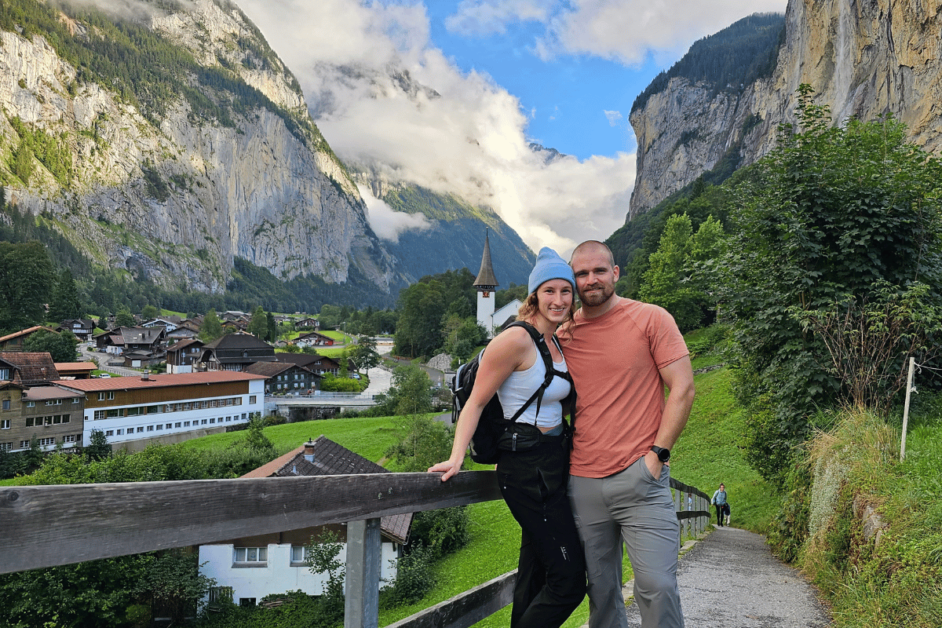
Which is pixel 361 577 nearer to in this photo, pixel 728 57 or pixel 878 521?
pixel 878 521

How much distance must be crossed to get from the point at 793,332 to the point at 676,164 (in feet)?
514

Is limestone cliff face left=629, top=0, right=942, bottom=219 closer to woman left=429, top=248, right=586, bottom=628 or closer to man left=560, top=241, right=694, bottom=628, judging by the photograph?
man left=560, top=241, right=694, bottom=628

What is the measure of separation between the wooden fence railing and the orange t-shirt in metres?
0.73

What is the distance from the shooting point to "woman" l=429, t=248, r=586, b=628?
2.63 metres

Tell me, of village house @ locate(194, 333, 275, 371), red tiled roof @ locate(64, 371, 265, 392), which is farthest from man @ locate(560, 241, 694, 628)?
village house @ locate(194, 333, 275, 371)

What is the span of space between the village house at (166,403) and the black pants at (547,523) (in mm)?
57261

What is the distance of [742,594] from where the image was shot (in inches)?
227

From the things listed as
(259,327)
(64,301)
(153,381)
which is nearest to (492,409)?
(153,381)

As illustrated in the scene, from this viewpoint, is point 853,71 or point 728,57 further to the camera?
point 728,57

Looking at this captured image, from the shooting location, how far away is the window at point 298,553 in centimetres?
2181

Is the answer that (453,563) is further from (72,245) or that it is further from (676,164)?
(72,245)

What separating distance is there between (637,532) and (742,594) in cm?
381

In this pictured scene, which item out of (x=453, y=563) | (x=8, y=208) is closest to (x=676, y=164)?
(x=453, y=563)

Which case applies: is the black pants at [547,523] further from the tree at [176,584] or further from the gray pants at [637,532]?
the tree at [176,584]
